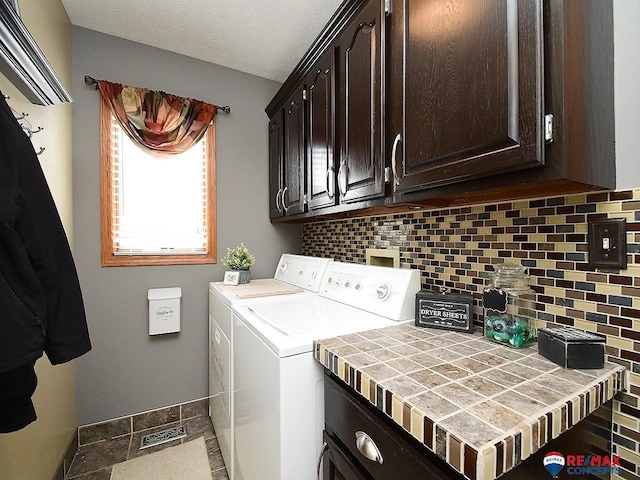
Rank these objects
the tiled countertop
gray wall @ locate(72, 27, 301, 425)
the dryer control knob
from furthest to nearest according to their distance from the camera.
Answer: gray wall @ locate(72, 27, 301, 425) < the dryer control knob < the tiled countertop

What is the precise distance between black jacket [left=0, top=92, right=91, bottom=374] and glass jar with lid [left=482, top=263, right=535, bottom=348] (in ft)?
4.18

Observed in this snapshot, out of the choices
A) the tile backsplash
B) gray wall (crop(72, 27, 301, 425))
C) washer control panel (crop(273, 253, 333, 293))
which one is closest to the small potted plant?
gray wall (crop(72, 27, 301, 425))

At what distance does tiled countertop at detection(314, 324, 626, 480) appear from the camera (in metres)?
0.49

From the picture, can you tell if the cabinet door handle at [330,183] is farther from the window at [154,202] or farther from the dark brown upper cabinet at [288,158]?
the window at [154,202]

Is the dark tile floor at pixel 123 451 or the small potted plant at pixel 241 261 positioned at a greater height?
the small potted plant at pixel 241 261

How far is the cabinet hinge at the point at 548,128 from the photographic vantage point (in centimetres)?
63

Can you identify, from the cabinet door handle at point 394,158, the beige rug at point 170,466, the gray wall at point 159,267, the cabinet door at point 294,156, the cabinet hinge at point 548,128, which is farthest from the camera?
the gray wall at point 159,267

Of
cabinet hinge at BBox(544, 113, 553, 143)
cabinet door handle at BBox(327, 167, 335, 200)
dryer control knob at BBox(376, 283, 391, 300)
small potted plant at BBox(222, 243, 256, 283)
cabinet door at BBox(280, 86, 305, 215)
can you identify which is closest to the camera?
cabinet hinge at BBox(544, 113, 553, 143)

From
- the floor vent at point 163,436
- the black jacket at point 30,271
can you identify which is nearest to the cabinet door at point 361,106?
the black jacket at point 30,271

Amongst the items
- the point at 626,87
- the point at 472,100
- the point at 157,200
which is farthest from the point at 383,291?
the point at 157,200

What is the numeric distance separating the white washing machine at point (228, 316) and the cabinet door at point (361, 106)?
69cm

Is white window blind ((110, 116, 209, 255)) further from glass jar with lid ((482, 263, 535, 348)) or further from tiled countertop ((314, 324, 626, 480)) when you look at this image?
glass jar with lid ((482, 263, 535, 348))

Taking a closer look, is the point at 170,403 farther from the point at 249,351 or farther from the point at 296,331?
the point at 296,331

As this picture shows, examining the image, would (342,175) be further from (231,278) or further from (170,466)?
(170,466)
